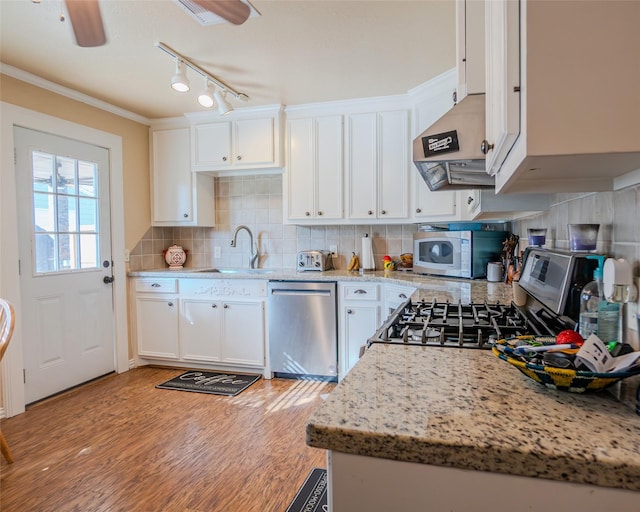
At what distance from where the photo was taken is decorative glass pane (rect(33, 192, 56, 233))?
9.22 feet

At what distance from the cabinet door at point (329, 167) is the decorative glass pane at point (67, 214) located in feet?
6.33

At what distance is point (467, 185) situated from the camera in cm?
175

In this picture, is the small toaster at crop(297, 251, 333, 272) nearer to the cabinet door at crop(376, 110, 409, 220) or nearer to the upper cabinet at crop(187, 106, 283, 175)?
the cabinet door at crop(376, 110, 409, 220)

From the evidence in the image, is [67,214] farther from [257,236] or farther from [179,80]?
[257,236]

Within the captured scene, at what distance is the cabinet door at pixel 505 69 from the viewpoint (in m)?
0.69

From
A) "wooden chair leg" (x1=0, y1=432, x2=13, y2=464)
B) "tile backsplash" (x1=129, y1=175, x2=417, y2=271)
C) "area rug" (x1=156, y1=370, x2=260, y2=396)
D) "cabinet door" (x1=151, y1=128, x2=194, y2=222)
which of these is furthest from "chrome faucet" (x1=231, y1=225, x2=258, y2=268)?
"wooden chair leg" (x1=0, y1=432, x2=13, y2=464)

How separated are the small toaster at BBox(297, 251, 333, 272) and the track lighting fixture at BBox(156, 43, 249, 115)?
1353 millimetres

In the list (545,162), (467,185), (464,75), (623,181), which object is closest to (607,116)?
(545,162)

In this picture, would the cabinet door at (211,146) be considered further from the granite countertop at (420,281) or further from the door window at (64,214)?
the granite countertop at (420,281)

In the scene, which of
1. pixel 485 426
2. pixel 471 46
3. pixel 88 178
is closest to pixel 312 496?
pixel 485 426


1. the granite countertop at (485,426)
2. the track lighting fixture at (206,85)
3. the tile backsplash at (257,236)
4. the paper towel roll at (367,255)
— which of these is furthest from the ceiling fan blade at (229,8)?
the tile backsplash at (257,236)

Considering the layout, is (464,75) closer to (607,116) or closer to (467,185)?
(467,185)

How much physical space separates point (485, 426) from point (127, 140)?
3.83 m

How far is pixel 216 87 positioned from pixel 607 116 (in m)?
2.82
